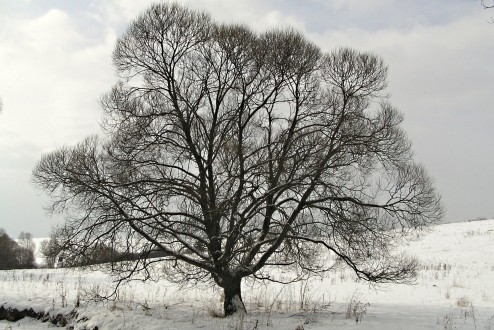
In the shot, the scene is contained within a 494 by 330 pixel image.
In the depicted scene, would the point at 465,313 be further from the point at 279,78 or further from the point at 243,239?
the point at 279,78

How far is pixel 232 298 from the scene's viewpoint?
407 inches

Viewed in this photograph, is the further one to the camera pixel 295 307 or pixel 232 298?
pixel 295 307

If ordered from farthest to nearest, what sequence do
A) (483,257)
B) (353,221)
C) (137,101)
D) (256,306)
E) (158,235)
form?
(483,257), (256,306), (137,101), (158,235), (353,221)

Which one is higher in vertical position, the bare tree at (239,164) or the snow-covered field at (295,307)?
the bare tree at (239,164)

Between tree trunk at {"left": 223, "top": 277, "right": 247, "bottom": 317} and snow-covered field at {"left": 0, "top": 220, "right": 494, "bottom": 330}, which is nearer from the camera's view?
snow-covered field at {"left": 0, "top": 220, "right": 494, "bottom": 330}

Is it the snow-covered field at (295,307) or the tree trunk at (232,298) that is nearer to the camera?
the snow-covered field at (295,307)

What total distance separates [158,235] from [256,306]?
3.64 m

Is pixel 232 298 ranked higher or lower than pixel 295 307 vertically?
higher

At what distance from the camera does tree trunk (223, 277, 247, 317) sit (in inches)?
401

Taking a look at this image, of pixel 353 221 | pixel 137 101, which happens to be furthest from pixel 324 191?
pixel 137 101

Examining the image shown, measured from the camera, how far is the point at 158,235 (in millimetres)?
10164

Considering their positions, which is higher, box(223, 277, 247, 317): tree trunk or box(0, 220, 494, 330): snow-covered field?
box(223, 277, 247, 317): tree trunk

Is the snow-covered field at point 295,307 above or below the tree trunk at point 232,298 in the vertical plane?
below

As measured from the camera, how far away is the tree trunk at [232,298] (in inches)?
401
